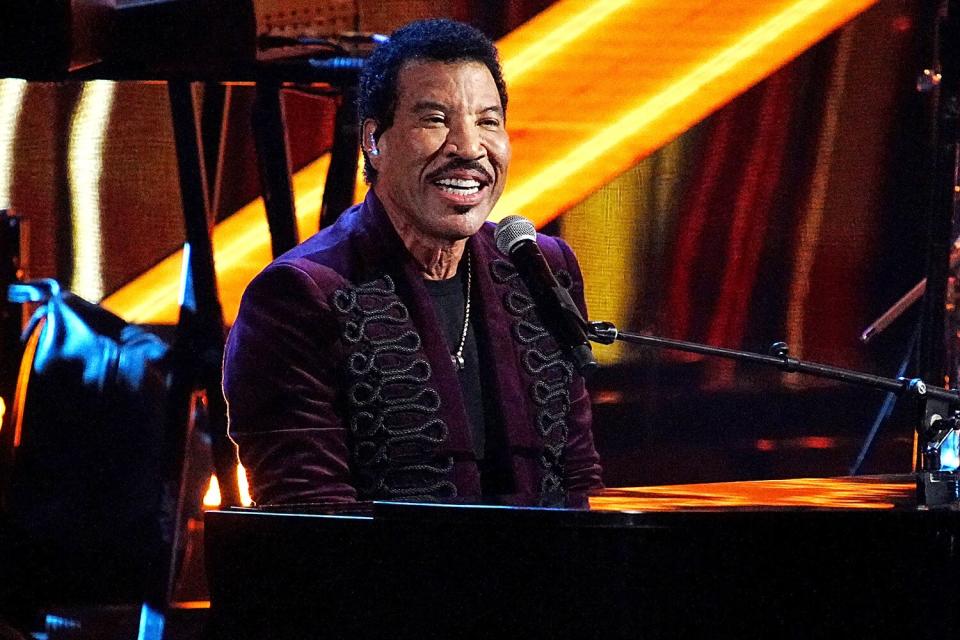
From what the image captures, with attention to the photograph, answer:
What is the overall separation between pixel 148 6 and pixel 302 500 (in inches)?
43.7

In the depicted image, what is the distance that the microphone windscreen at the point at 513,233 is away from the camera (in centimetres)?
199

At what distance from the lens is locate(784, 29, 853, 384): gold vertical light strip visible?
4207 mm

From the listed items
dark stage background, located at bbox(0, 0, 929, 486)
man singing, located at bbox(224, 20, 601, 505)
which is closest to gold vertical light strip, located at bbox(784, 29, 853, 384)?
dark stage background, located at bbox(0, 0, 929, 486)

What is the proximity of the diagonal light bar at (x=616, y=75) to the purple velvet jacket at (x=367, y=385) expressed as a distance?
1.52 m

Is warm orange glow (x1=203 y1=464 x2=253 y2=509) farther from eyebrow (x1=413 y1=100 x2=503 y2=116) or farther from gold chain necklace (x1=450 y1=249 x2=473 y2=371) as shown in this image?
eyebrow (x1=413 y1=100 x2=503 y2=116)

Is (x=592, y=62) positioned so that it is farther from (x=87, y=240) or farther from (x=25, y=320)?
(x=25, y=320)

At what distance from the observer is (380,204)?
7.91ft

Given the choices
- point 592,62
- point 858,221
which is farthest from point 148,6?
Answer: point 858,221

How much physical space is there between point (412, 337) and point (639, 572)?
790 millimetres

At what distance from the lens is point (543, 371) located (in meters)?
2.40

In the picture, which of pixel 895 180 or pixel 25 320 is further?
pixel 895 180

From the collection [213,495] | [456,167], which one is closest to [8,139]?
[213,495]

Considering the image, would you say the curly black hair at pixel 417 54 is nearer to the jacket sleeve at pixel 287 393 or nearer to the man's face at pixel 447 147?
the man's face at pixel 447 147

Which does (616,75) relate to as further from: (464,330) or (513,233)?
(513,233)
